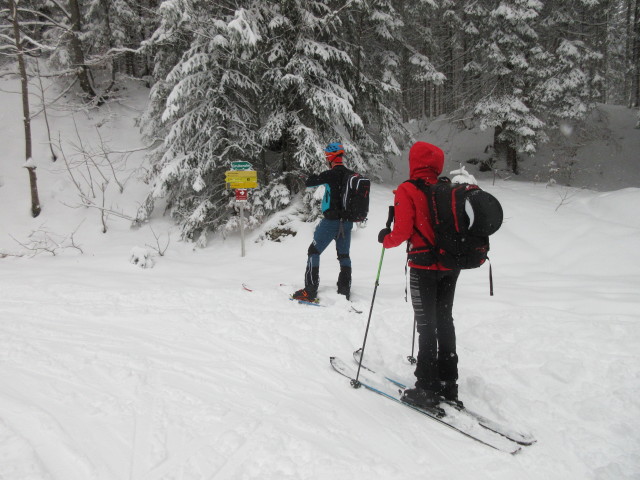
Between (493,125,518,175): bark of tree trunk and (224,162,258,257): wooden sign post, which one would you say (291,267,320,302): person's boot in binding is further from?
(493,125,518,175): bark of tree trunk

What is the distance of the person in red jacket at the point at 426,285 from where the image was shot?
299 cm

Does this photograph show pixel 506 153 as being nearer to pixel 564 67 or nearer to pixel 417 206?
pixel 564 67

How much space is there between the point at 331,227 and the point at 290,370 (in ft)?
7.83

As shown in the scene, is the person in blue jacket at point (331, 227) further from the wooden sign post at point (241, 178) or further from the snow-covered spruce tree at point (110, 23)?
the snow-covered spruce tree at point (110, 23)

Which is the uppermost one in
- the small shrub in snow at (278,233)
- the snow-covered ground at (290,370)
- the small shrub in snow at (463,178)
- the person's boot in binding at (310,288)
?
the small shrub in snow at (463,178)

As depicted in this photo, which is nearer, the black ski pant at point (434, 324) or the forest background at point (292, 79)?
the black ski pant at point (434, 324)

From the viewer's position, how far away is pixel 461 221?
2.70 metres

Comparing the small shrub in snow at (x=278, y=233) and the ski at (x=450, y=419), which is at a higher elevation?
the small shrub in snow at (x=278, y=233)

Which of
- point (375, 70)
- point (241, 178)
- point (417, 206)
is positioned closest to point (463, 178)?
point (417, 206)

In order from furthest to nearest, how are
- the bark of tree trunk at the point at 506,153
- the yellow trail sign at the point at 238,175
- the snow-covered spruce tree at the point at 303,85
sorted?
the bark of tree trunk at the point at 506,153 < the snow-covered spruce tree at the point at 303,85 < the yellow trail sign at the point at 238,175

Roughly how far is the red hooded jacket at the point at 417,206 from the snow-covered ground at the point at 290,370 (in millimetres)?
1461

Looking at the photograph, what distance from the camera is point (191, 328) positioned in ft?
14.9

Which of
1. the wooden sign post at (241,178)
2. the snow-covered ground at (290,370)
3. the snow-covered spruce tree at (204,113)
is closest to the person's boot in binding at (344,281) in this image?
the snow-covered ground at (290,370)

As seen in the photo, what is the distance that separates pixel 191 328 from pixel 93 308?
166 centimetres
